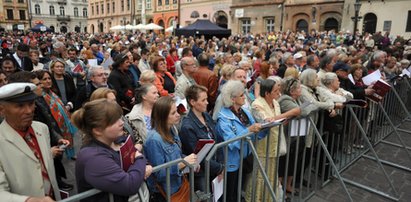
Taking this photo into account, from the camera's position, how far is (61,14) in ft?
255

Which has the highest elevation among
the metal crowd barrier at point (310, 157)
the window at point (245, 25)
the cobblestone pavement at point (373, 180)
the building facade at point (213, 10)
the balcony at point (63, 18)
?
the balcony at point (63, 18)

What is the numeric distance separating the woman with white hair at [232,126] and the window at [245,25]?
31207 mm

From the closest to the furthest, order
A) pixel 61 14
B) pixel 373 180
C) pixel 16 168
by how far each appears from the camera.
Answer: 1. pixel 16 168
2. pixel 373 180
3. pixel 61 14

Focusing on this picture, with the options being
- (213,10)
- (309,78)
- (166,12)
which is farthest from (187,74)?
(166,12)

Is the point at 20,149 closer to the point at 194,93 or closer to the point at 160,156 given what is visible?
the point at 160,156

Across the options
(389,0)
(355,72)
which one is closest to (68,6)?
(389,0)

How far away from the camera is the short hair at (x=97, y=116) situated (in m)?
2.13

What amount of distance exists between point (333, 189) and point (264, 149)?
1.80 meters

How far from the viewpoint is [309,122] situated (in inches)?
164

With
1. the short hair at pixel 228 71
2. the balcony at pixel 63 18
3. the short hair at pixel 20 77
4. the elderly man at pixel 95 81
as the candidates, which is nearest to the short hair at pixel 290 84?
the short hair at pixel 228 71

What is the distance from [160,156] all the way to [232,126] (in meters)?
1.02

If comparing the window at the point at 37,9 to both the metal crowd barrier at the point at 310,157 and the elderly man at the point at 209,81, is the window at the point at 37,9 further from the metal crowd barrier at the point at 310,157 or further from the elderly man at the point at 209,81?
the metal crowd barrier at the point at 310,157

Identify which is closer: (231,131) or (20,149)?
(20,149)

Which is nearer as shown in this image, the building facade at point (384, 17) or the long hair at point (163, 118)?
the long hair at point (163, 118)
